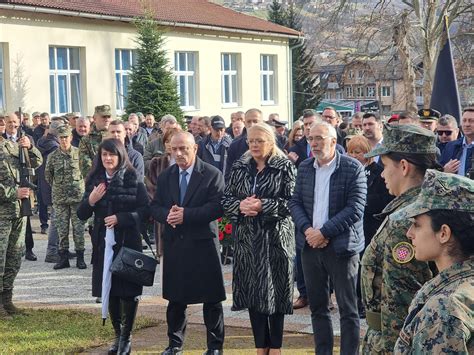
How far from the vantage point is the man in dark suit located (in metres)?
7.29

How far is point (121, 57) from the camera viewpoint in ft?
98.3

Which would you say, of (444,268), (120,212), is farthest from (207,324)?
(444,268)

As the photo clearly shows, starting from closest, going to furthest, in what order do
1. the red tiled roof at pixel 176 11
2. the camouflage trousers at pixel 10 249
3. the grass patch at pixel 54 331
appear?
the grass patch at pixel 54 331
the camouflage trousers at pixel 10 249
the red tiled roof at pixel 176 11

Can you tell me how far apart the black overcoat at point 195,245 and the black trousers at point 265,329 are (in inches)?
15.8

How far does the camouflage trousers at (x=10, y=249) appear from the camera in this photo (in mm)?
9070

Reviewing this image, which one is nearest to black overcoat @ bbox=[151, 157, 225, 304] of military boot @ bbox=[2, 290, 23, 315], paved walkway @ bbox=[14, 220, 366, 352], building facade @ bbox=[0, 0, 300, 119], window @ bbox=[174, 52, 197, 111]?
paved walkway @ bbox=[14, 220, 366, 352]

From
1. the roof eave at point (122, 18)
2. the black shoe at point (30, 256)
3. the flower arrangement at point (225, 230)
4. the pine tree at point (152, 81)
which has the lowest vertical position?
the black shoe at point (30, 256)

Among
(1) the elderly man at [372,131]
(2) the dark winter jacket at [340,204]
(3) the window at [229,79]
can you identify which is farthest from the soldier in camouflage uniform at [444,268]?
(3) the window at [229,79]

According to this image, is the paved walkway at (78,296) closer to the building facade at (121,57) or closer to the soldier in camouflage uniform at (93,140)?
the soldier in camouflage uniform at (93,140)

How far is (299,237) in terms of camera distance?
7.03m

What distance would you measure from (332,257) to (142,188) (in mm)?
2134

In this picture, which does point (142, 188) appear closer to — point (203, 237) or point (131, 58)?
point (203, 237)

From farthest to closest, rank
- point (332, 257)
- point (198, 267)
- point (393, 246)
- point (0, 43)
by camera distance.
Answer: point (0, 43), point (198, 267), point (332, 257), point (393, 246)

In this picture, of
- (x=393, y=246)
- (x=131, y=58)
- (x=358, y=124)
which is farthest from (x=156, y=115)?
(x=393, y=246)
